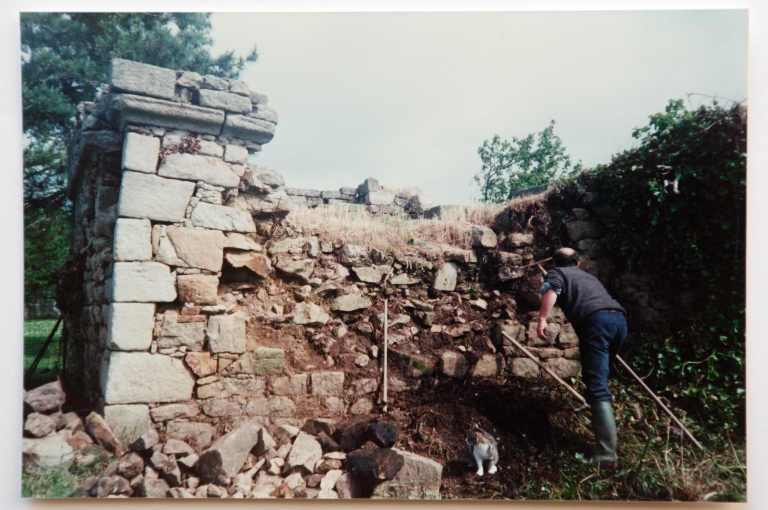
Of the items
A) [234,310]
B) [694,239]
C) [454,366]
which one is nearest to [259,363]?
[234,310]

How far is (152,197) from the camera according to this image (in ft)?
9.00

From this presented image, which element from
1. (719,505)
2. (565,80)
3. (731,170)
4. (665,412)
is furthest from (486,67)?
(719,505)

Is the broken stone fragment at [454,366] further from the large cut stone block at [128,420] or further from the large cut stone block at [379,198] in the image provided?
the large cut stone block at [128,420]

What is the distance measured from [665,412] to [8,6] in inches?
216

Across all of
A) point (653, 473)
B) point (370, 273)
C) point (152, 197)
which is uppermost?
point (152, 197)

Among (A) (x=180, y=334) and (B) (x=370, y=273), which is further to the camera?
(B) (x=370, y=273)

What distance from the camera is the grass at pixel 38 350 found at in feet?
8.64

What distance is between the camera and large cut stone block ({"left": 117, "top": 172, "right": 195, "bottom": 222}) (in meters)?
2.69

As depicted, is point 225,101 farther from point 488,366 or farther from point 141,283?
point 488,366

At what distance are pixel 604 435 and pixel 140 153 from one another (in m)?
3.90

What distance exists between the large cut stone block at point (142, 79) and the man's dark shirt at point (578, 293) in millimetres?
3199

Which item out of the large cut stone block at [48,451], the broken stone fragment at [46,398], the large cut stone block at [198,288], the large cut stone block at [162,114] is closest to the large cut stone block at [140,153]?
the large cut stone block at [162,114]

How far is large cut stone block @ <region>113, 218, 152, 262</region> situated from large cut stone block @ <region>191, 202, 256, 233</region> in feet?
1.07

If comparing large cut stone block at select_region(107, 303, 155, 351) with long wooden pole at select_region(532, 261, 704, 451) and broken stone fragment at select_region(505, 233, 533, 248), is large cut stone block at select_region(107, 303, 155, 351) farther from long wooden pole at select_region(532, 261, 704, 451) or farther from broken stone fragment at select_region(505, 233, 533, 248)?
long wooden pole at select_region(532, 261, 704, 451)
